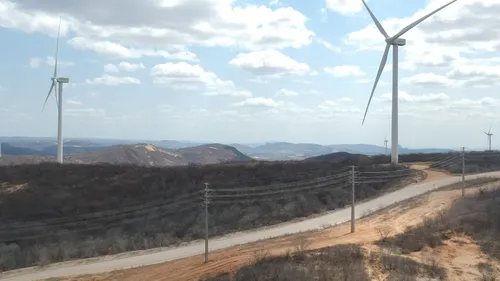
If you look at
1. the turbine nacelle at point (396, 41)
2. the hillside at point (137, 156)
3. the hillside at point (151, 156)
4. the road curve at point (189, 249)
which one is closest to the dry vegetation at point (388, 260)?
the road curve at point (189, 249)

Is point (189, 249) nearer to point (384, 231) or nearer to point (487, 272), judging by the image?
point (384, 231)

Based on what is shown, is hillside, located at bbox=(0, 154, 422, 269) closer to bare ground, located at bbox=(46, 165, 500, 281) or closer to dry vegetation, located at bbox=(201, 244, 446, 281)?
bare ground, located at bbox=(46, 165, 500, 281)

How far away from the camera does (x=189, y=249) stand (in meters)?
26.0

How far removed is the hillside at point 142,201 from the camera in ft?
102

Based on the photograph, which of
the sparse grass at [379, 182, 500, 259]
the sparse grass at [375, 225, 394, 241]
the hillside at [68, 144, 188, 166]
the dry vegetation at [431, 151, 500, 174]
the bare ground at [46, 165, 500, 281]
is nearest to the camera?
the bare ground at [46, 165, 500, 281]

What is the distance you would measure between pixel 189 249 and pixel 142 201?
1751cm

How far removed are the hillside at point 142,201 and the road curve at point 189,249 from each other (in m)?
1.92

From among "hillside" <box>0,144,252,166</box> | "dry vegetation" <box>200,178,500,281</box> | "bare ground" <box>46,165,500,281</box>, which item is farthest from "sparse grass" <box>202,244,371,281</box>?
"hillside" <box>0,144,252,166</box>

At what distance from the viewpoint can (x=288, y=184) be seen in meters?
42.0

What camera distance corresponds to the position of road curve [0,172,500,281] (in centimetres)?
2262

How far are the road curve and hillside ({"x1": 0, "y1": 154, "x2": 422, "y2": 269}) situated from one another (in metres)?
1.92

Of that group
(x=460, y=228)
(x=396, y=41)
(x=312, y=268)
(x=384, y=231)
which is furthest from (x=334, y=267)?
(x=396, y=41)

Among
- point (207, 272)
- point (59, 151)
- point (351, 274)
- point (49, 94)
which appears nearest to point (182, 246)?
point (207, 272)

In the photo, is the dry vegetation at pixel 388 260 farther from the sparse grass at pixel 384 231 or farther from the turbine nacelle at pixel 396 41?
the turbine nacelle at pixel 396 41
